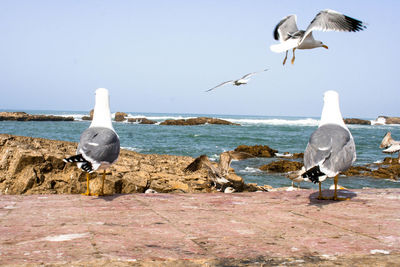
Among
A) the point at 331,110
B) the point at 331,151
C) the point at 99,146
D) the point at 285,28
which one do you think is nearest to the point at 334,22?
the point at 285,28

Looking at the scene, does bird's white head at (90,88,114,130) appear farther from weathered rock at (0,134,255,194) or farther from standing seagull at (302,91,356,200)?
standing seagull at (302,91,356,200)

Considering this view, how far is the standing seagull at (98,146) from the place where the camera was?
4.36m

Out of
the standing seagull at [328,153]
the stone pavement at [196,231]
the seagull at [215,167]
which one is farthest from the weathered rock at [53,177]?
the standing seagull at [328,153]

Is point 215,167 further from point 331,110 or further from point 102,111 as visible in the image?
point 331,110

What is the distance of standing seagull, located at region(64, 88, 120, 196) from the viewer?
14.3ft

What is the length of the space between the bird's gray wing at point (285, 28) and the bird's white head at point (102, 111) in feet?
16.3

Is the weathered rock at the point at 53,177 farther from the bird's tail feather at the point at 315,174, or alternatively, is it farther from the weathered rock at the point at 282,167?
the weathered rock at the point at 282,167

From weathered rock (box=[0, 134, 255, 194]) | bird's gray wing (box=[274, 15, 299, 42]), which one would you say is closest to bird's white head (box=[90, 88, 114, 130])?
weathered rock (box=[0, 134, 255, 194])

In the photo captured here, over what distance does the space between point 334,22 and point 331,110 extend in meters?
3.16

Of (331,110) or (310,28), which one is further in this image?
(310,28)

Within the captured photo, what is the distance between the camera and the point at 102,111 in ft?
16.3

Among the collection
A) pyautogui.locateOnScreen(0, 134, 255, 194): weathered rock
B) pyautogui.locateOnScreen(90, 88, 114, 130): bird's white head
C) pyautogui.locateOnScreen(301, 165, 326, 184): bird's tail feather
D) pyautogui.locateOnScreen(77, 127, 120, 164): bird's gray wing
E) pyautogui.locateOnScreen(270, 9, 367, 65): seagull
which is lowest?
pyautogui.locateOnScreen(0, 134, 255, 194): weathered rock

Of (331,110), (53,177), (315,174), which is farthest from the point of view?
(53,177)

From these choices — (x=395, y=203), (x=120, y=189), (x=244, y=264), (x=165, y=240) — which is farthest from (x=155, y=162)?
(x=244, y=264)
